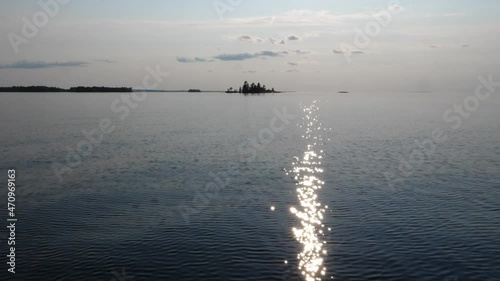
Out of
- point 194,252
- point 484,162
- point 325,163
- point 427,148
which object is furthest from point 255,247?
point 427,148

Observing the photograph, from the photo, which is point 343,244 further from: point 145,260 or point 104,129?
point 104,129

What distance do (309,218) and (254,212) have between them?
18.3 feet

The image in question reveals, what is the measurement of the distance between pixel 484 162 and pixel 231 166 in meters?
39.8

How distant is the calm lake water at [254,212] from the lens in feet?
105

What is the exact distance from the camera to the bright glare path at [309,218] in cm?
3203

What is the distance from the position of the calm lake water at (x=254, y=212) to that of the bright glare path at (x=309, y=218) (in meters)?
0.18

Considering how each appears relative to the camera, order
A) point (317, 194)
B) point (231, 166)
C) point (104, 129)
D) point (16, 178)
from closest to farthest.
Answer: point (317, 194) → point (16, 178) → point (231, 166) → point (104, 129)

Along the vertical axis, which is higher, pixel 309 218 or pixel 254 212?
pixel 254 212

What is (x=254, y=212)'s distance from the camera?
44750mm

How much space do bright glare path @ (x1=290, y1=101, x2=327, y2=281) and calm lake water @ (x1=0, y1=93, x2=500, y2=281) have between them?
0.60ft

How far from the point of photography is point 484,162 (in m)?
69.6

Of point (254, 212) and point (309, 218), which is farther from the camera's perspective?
point (254, 212)

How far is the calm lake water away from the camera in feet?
105

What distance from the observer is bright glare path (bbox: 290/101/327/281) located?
3203cm
